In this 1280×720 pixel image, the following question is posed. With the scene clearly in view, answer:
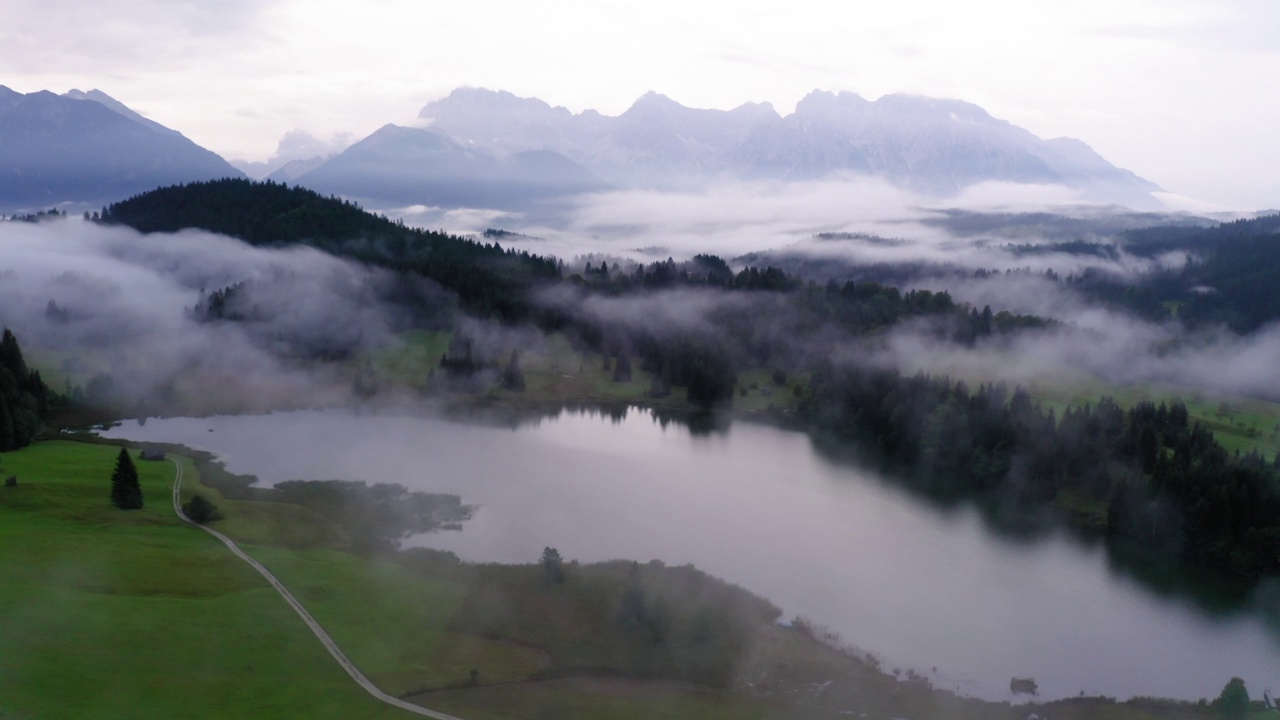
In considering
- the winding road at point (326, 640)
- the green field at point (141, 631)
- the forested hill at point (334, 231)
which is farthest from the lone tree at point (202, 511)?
the forested hill at point (334, 231)

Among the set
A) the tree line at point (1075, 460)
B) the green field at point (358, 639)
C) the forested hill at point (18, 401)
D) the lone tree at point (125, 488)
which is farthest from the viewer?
the forested hill at point (18, 401)

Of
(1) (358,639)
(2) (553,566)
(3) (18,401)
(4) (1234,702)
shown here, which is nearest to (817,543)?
(2) (553,566)

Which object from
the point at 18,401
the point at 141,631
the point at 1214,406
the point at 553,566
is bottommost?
the point at 553,566

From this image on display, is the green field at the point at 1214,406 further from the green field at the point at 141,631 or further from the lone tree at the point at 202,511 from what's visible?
the green field at the point at 141,631

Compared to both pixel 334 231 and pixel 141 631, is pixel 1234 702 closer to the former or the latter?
pixel 141 631

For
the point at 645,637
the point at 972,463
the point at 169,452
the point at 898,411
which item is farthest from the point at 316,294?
the point at 645,637

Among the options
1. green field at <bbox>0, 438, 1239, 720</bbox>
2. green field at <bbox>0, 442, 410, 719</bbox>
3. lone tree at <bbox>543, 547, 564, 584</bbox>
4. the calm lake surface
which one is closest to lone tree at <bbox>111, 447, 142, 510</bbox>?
green field at <bbox>0, 438, 1239, 720</bbox>
